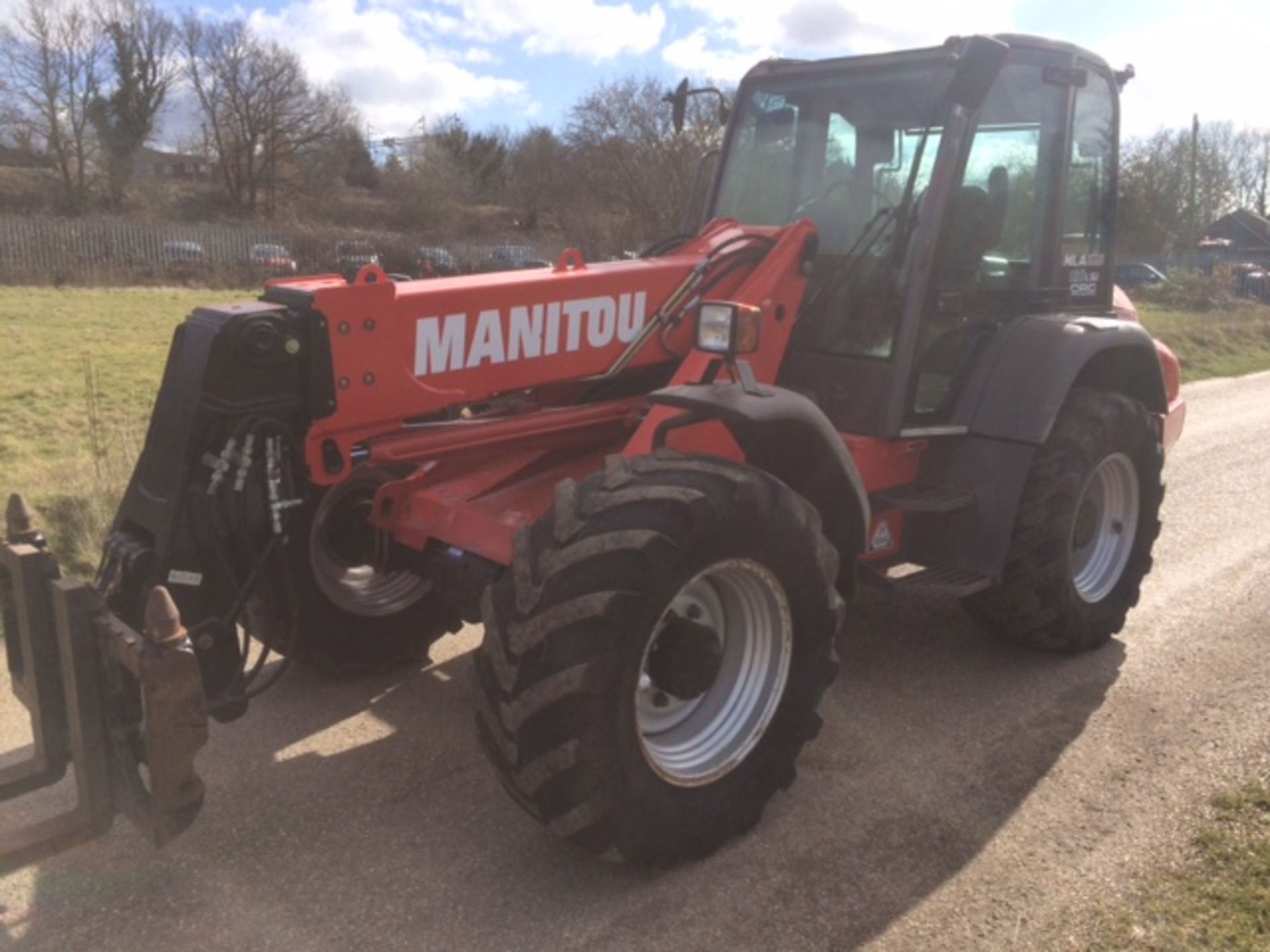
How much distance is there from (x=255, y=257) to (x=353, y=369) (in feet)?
85.1

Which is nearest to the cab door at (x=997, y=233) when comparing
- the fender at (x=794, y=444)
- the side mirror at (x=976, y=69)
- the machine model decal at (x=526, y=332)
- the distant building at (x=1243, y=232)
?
the side mirror at (x=976, y=69)

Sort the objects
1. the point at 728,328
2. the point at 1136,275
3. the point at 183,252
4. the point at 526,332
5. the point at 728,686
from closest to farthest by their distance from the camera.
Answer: the point at 728,328, the point at 728,686, the point at 526,332, the point at 183,252, the point at 1136,275

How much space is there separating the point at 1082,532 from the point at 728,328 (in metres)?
2.40

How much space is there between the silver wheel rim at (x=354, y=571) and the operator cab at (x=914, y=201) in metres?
1.73

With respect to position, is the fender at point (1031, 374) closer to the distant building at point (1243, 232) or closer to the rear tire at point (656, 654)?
the rear tire at point (656, 654)

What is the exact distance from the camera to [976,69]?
411 cm

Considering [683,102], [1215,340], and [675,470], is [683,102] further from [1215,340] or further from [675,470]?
[1215,340]

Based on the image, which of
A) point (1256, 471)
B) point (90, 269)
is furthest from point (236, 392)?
point (90, 269)

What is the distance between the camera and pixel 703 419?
11.8ft

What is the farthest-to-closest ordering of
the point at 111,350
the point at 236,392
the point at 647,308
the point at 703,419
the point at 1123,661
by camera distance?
the point at 111,350
the point at 1123,661
the point at 647,308
the point at 703,419
the point at 236,392

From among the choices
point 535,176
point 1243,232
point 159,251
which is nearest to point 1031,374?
point 159,251

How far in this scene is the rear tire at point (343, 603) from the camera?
394 centimetres

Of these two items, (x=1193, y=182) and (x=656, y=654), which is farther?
(x=1193, y=182)

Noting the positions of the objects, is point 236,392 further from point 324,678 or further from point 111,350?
point 111,350
